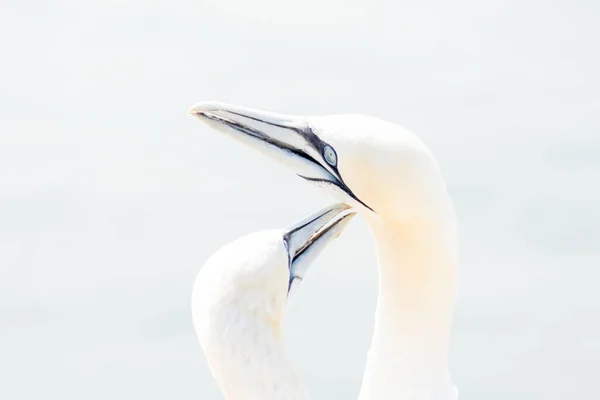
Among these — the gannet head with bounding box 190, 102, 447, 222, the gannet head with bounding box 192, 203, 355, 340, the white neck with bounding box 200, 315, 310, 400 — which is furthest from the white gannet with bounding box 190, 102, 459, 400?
the white neck with bounding box 200, 315, 310, 400

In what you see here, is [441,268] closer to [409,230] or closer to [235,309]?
[409,230]

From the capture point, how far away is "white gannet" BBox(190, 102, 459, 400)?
1625 cm

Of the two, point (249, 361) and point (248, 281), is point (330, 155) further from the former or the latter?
point (249, 361)

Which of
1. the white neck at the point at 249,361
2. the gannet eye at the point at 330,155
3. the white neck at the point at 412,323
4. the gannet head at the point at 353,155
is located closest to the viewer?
the white neck at the point at 249,361

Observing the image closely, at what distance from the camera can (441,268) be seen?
1666 cm

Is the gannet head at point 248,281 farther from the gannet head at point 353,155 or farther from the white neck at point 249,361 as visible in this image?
the gannet head at point 353,155

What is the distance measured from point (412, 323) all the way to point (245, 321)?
148 centimetres

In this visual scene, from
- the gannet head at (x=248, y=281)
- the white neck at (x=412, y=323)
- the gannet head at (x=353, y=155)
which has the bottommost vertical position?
the white neck at (x=412, y=323)

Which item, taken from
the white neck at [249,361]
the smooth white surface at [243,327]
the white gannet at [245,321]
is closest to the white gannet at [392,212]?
the white gannet at [245,321]

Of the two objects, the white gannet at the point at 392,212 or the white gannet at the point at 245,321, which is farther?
the white gannet at the point at 392,212

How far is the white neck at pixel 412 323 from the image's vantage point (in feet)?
54.7

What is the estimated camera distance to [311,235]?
55.3 ft

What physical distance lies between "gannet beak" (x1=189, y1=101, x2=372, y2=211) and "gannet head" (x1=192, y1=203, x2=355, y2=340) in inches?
15.3

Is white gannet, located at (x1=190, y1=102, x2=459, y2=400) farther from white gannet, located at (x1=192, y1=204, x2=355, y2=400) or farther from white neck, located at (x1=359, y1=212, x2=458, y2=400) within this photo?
white gannet, located at (x1=192, y1=204, x2=355, y2=400)
